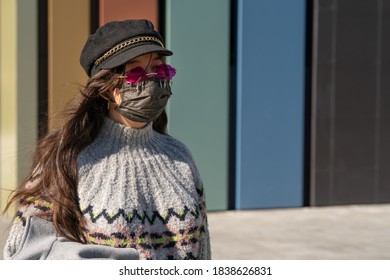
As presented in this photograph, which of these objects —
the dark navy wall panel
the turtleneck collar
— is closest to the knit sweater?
the turtleneck collar

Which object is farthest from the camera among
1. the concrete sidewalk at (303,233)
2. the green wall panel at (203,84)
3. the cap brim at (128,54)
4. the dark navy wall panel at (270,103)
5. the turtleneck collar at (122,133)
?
the dark navy wall panel at (270,103)

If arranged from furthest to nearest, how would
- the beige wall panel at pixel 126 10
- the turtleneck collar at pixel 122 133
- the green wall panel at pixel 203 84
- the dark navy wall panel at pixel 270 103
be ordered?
1. the dark navy wall panel at pixel 270 103
2. the green wall panel at pixel 203 84
3. the beige wall panel at pixel 126 10
4. the turtleneck collar at pixel 122 133

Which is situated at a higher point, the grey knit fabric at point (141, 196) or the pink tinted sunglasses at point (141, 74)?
the pink tinted sunglasses at point (141, 74)


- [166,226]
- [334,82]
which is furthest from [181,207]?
[334,82]

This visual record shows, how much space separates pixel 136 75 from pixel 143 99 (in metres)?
0.08

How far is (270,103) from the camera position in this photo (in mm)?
10008

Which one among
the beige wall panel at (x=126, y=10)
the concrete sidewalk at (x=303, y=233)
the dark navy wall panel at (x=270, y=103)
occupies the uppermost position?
the beige wall panel at (x=126, y=10)

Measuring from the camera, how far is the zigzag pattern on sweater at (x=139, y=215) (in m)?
2.31

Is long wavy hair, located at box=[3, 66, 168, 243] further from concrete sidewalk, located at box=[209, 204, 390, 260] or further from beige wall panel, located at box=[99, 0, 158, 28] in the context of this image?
beige wall panel, located at box=[99, 0, 158, 28]

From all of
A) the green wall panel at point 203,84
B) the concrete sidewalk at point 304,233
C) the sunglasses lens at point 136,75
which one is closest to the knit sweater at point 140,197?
the sunglasses lens at point 136,75

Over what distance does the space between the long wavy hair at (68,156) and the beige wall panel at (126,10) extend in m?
6.54

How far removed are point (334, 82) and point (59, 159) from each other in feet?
27.4

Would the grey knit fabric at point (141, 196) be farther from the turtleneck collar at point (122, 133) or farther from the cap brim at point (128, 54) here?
the cap brim at point (128, 54)

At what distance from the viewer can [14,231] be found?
7.34ft
